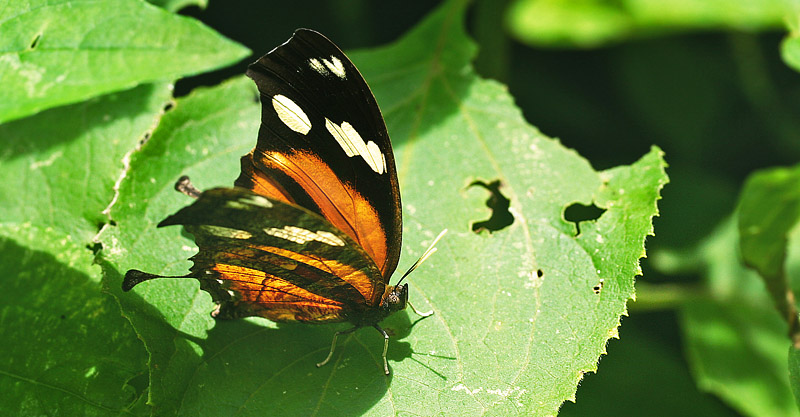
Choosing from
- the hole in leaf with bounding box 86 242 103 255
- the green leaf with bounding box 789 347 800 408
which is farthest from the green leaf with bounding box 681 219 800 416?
the hole in leaf with bounding box 86 242 103 255

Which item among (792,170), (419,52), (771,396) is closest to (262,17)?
(419,52)

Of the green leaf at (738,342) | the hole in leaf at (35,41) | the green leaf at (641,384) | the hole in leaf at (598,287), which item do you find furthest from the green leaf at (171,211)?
the green leaf at (738,342)

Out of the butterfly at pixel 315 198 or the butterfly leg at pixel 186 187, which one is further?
the butterfly leg at pixel 186 187

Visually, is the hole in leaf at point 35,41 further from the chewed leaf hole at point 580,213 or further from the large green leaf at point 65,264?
the chewed leaf hole at point 580,213

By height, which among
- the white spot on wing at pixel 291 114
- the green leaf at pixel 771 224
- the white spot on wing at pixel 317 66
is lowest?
the green leaf at pixel 771 224

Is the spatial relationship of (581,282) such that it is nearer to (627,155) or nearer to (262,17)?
(627,155)

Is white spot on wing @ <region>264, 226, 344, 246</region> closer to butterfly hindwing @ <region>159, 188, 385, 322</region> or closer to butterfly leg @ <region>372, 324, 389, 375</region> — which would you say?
butterfly hindwing @ <region>159, 188, 385, 322</region>

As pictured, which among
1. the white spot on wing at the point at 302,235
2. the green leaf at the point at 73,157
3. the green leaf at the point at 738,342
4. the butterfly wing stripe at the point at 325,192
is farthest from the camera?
the green leaf at the point at 738,342

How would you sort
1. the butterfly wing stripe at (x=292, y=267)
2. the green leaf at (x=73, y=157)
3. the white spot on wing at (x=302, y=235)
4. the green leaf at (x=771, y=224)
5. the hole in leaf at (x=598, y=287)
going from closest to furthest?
1. the white spot on wing at (x=302, y=235)
2. the butterfly wing stripe at (x=292, y=267)
3. the hole in leaf at (x=598, y=287)
4. the green leaf at (x=73, y=157)
5. the green leaf at (x=771, y=224)
